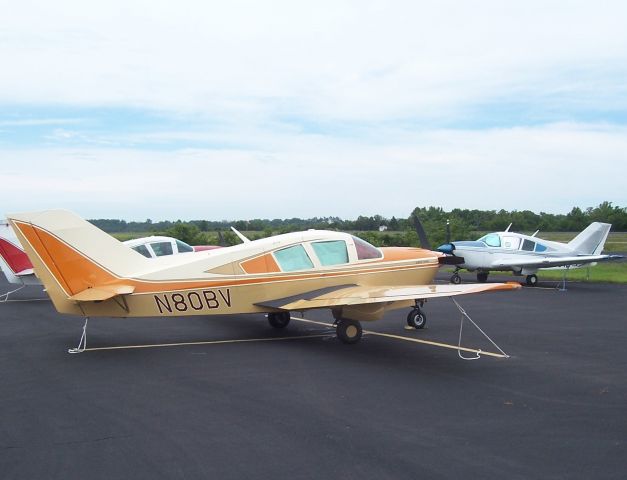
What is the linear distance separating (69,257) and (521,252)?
62.0ft

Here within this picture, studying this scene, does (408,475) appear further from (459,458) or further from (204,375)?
(204,375)

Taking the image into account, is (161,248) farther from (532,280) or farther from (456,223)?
(456,223)

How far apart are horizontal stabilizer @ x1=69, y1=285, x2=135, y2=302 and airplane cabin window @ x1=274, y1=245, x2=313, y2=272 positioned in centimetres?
273

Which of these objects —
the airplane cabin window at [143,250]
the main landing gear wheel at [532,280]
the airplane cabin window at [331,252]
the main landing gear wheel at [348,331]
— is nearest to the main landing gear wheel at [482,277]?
the main landing gear wheel at [532,280]

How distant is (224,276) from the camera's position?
1066 centimetres

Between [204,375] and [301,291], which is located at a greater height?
[301,291]

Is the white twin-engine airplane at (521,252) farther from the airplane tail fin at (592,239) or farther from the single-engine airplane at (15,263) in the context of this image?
the single-engine airplane at (15,263)

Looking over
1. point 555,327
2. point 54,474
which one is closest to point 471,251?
point 555,327

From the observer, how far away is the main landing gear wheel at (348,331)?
10875 mm

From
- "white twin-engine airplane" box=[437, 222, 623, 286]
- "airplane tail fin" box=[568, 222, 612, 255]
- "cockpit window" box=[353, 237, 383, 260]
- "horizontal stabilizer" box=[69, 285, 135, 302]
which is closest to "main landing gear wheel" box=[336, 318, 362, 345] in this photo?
"cockpit window" box=[353, 237, 383, 260]

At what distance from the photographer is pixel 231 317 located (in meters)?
14.7

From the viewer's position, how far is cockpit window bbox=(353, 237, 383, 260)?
11.8 m

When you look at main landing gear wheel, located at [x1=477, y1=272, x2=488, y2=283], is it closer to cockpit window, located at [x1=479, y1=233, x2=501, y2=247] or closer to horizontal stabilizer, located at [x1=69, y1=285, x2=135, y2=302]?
cockpit window, located at [x1=479, y1=233, x2=501, y2=247]

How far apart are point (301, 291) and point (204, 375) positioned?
3.10 meters
